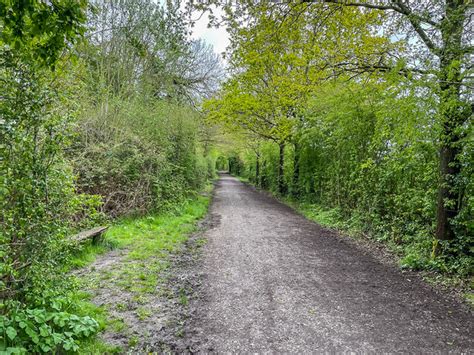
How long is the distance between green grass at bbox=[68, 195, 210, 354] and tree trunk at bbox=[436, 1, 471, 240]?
4.94 metres

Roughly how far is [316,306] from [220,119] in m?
11.4

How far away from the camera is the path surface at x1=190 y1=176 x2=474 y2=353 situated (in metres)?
2.98

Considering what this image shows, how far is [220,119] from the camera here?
1402 cm

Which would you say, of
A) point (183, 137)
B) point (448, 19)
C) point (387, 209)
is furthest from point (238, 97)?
point (448, 19)

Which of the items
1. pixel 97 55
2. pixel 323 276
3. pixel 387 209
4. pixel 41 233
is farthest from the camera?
pixel 97 55

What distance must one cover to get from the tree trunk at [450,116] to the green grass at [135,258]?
494 cm

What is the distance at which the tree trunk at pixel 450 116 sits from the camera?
4.34 meters

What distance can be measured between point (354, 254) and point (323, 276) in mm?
1639

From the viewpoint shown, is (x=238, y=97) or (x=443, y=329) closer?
(x=443, y=329)

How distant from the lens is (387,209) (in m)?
6.73

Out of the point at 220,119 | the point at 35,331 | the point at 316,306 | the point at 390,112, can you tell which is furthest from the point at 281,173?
the point at 35,331

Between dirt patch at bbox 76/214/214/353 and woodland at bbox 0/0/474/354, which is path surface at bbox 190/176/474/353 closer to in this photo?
dirt patch at bbox 76/214/214/353

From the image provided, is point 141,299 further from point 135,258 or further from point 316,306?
point 316,306

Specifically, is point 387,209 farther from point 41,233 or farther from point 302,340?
point 41,233
